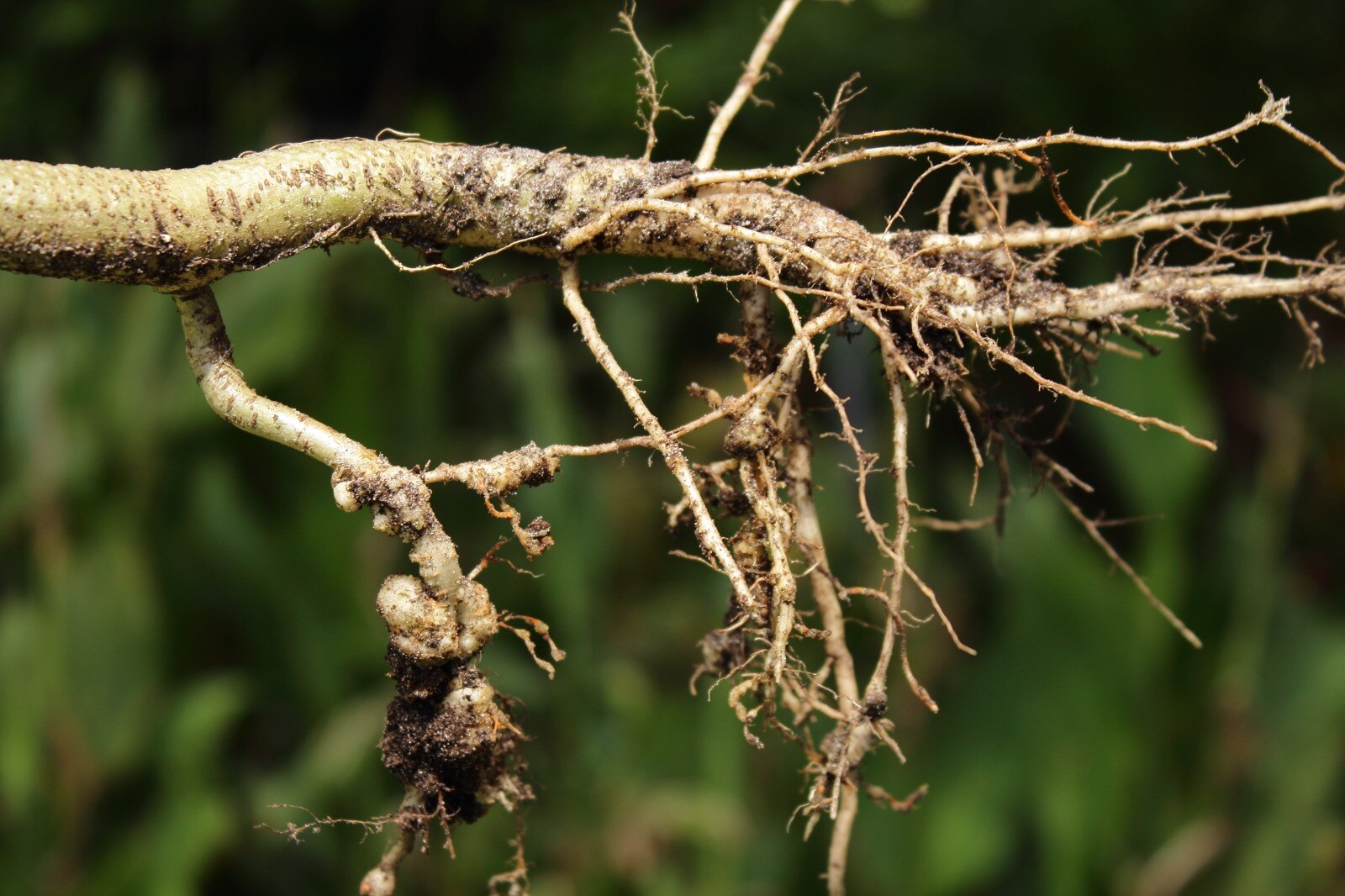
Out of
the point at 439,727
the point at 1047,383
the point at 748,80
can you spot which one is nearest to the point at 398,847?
the point at 439,727

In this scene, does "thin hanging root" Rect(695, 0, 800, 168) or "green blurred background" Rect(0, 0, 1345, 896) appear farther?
"green blurred background" Rect(0, 0, 1345, 896)

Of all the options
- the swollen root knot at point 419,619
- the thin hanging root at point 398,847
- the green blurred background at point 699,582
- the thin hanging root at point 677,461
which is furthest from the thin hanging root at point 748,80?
the green blurred background at point 699,582

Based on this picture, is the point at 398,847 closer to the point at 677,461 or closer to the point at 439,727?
the point at 439,727

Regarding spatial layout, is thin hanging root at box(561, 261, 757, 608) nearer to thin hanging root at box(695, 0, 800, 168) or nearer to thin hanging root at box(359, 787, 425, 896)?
thin hanging root at box(695, 0, 800, 168)

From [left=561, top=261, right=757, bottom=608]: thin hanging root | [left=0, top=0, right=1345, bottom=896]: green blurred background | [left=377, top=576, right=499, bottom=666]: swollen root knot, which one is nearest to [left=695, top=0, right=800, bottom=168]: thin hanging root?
[left=561, top=261, right=757, bottom=608]: thin hanging root

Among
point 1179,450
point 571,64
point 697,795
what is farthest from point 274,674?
point 1179,450

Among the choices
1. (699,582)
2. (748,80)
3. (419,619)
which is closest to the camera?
(419,619)

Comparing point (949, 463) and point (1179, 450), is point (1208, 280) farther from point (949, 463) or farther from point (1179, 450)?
point (949, 463)

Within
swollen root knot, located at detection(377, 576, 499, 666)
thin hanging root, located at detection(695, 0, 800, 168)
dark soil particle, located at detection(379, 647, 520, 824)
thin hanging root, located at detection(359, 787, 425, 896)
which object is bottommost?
thin hanging root, located at detection(359, 787, 425, 896)
